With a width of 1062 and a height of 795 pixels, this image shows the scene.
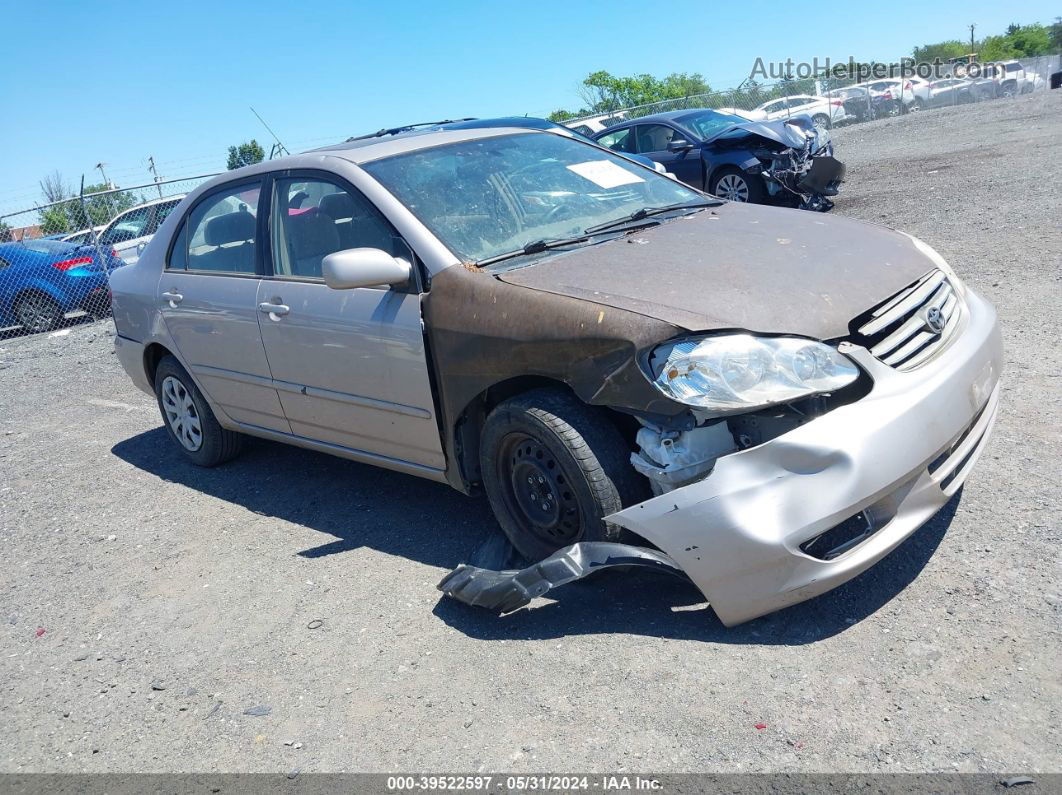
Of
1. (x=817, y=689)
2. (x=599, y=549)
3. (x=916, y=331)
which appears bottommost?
(x=817, y=689)

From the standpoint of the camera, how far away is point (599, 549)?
3.22 metres

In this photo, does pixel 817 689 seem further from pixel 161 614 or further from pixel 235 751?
pixel 161 614

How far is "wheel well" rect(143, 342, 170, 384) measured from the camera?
19.0 ft

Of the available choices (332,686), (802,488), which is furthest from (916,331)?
(332,686)

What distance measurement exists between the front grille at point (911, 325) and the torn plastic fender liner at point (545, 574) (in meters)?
1.04

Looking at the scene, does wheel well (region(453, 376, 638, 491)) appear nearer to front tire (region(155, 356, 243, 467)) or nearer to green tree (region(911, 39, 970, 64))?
front tire (region(155, 356, 243, 467))

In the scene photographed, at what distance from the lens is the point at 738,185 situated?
12016 millimetres

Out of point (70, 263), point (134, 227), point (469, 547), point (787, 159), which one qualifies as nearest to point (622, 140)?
point (787, 159)

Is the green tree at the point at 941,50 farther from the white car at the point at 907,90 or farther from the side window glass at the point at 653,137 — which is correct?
the side window glass at the point at 653,137

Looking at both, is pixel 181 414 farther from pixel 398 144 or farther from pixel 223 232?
pixel 398 144

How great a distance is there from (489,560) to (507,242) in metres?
1.34

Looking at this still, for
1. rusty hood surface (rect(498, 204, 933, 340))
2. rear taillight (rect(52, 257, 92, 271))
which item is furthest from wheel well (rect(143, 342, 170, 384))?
rear taillight (rect(52, 257, 92, 271))

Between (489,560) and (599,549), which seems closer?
(599,549)

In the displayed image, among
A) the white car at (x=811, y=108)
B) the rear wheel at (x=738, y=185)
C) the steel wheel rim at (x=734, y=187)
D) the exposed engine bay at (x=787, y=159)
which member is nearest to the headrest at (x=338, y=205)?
the exposed engine bay at (x=787, y=159)
